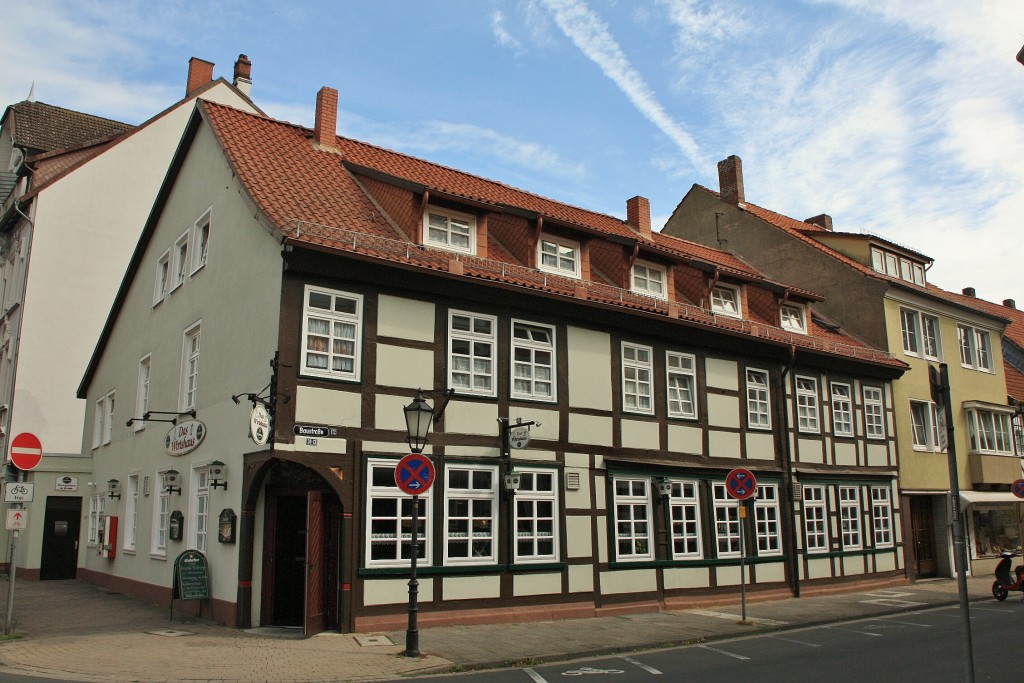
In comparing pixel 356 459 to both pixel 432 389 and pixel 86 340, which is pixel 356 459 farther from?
pixel 86 340

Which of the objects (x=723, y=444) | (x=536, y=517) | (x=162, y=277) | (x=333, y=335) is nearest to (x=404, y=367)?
(x=333, y=335)

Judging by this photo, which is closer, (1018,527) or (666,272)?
(666,272)

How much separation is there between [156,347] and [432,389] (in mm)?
8585

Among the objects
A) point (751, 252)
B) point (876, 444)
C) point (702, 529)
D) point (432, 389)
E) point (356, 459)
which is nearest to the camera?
point (356, 459)

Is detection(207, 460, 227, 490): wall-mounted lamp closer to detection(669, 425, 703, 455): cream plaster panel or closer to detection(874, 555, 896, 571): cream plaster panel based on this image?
detection(669, 425, 703, 455): cream plaster panel

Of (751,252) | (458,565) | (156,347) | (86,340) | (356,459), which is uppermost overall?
(751,252)

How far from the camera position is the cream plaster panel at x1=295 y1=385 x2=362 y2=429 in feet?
45.4

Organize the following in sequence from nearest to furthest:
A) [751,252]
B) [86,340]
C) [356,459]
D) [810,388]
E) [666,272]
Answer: [356,459], [666,272], [810,388], [86,340], [751,252]

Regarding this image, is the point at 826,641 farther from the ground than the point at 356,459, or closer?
closer

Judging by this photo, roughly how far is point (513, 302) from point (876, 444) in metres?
13.8

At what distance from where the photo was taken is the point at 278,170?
17.0 m

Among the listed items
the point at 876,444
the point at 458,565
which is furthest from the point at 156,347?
the point at 876,444

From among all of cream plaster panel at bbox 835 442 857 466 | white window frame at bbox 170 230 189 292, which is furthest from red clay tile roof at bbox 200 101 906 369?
white window frame at bbox 170 230 189 292

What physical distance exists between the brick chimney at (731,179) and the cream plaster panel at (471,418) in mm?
19002
